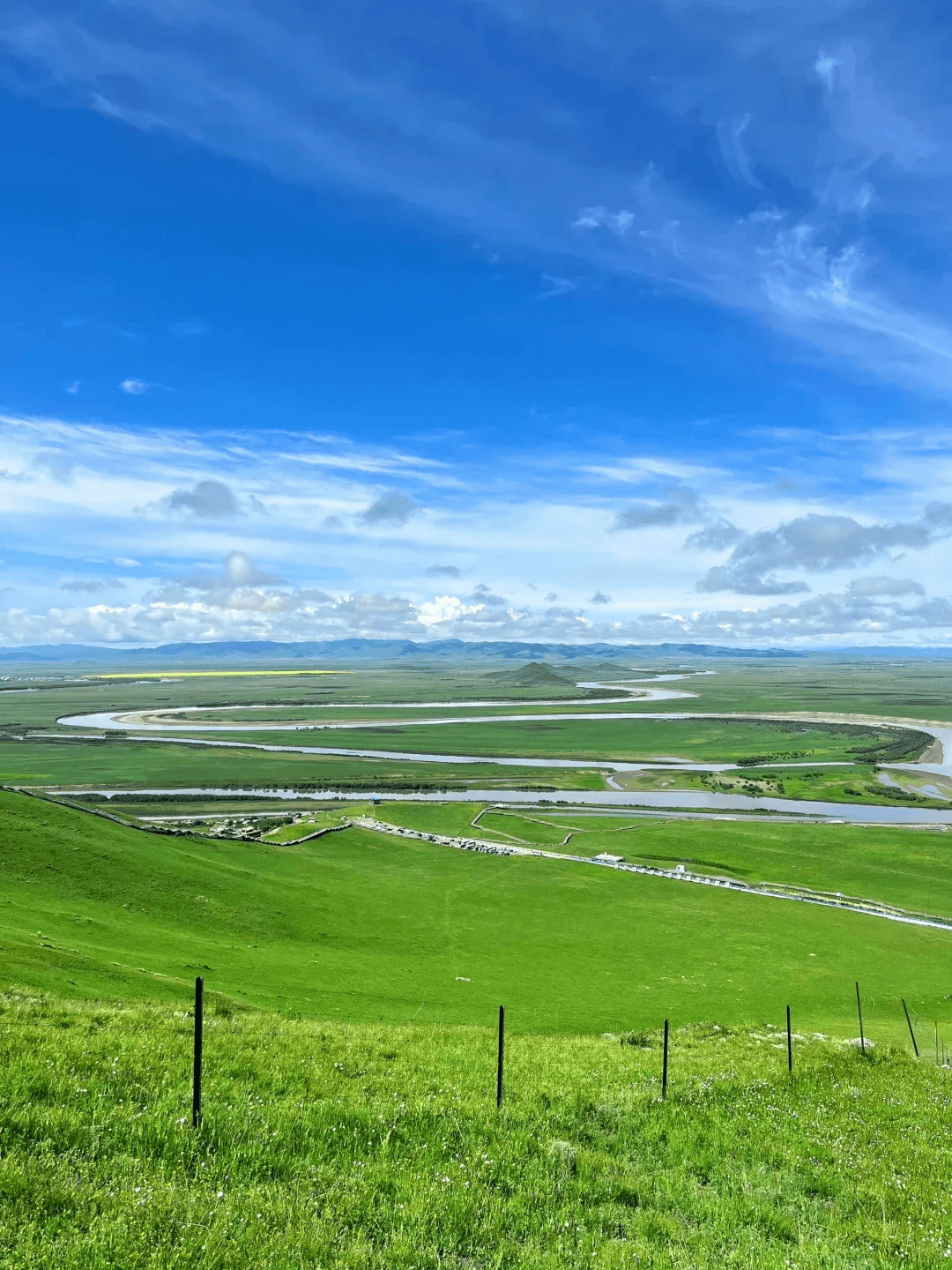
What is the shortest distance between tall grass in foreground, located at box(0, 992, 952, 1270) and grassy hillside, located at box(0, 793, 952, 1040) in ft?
48.3

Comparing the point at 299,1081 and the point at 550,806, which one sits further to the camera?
the point at 550,806

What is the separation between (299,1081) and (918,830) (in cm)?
11304

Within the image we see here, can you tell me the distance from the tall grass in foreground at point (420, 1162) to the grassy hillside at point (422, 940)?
14.7m

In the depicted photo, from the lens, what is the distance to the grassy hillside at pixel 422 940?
3625 centimetres

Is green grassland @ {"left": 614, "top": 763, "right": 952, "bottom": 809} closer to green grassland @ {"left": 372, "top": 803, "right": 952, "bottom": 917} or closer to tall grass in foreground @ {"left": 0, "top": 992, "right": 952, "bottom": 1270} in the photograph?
green grassland @ {"left": 372, "top": 803, "right": 952, "bottom": 917}

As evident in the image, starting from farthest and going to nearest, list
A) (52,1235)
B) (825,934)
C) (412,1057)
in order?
(825,934) → (412,1057) → (52,1235)

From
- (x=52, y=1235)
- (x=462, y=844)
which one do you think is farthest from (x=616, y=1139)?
(x=462, y=844)

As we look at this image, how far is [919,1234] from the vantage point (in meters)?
11.4

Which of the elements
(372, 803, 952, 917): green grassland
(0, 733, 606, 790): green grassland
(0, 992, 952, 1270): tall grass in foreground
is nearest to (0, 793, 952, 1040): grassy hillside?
(372, 803, 952, 917): green grassland

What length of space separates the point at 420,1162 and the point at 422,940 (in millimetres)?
46235

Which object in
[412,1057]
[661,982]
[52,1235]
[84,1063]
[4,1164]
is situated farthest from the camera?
[661,982]

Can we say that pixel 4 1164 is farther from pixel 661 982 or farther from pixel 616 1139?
pixel 661 982

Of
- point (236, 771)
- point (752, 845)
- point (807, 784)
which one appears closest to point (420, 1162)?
point (752, 845)

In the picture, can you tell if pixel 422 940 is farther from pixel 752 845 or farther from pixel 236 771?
pixel 236 771
